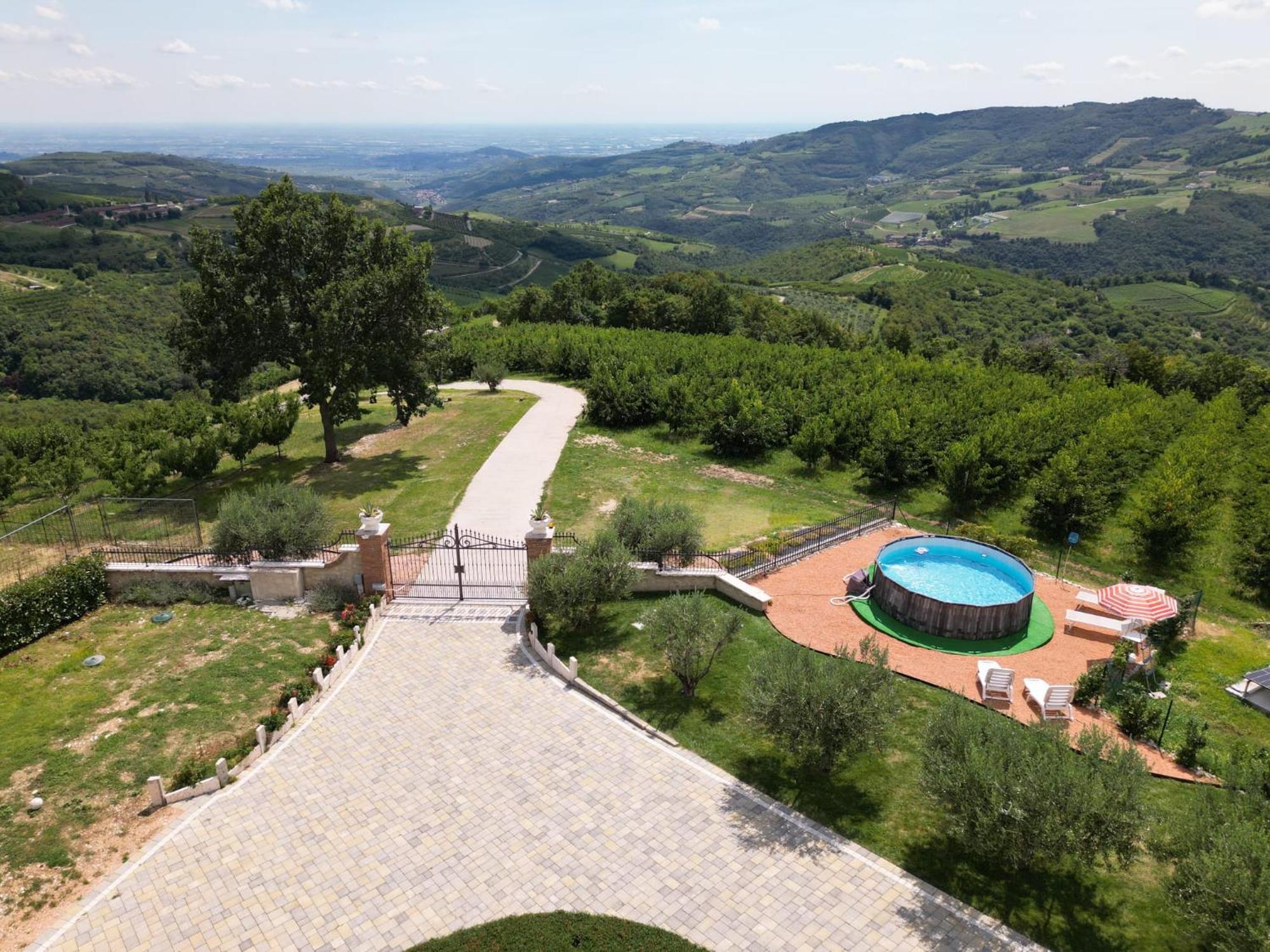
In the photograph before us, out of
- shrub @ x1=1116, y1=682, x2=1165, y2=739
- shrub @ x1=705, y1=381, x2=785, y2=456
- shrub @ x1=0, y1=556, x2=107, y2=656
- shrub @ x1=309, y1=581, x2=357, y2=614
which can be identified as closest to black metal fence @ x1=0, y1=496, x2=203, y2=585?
shrub @ x1=0, y1=556, x2=107, y2=656

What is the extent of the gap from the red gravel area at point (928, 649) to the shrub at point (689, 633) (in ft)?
10.6

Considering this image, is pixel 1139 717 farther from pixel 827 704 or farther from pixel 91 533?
pixel 91 533

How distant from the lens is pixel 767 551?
22938 millimetres

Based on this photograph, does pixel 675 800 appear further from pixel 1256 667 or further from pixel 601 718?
pixel 1256 667

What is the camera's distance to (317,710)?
16000 mm

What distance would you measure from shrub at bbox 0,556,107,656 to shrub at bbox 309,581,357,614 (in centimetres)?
602

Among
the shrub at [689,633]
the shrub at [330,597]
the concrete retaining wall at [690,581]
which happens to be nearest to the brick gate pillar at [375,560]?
the shrub at [330,597]

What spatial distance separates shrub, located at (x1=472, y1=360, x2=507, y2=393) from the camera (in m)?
47.6

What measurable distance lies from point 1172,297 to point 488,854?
171m

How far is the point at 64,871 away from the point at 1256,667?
26813 millimetres

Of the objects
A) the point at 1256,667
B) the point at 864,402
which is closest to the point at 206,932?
the point at 1256,667

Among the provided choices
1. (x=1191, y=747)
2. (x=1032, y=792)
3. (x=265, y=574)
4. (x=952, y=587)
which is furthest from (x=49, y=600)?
(x=1191, y=747)

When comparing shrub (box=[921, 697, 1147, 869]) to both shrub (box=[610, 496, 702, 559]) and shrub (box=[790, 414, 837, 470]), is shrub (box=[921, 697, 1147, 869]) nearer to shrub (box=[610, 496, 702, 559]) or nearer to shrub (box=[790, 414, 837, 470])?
shrub (box=[610, 496, 702, 559])

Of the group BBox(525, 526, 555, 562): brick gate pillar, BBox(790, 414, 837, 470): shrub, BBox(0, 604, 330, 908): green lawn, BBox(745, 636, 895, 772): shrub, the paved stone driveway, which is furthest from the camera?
BBox(790, 414, 837, 470): shrub
